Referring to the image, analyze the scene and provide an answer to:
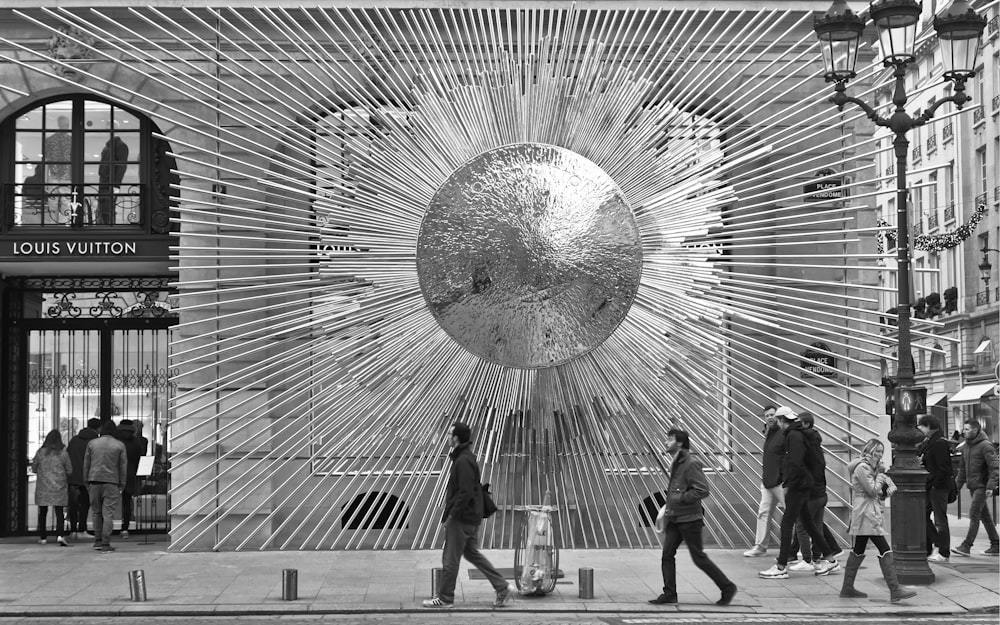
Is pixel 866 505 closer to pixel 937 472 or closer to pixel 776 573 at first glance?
pixel 776 573

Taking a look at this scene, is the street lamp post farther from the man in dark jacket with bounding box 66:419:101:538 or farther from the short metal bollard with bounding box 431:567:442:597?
the man in dark jacket with bounding box 66:419:101:538

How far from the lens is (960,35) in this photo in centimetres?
1184

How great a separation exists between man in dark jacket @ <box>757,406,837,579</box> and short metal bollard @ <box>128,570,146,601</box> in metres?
5.60

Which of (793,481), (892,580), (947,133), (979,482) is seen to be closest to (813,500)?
(793,481)

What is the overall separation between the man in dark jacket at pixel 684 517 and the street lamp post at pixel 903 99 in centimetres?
200

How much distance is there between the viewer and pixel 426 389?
11781 mm

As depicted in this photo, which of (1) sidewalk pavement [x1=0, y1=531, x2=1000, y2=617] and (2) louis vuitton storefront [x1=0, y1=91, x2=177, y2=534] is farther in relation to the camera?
(2) louis vuitton storefront [x1=0, y1=91, x2=177, y2=534]

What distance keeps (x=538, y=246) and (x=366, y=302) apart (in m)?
1.73

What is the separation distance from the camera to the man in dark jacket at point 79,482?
16.1m

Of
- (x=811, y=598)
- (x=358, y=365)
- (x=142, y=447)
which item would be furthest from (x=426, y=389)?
(x=142, y=447)

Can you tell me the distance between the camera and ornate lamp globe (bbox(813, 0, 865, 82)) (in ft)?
38.1

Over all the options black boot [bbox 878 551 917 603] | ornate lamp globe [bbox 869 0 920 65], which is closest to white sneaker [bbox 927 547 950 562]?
black boot [bbox 878 551 917 603]

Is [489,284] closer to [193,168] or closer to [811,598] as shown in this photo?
[811,598]

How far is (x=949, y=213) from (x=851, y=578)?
35.4 meters
